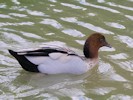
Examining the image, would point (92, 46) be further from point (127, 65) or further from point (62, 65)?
point (62, 65)

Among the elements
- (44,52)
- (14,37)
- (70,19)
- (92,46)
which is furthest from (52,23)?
(44,52)

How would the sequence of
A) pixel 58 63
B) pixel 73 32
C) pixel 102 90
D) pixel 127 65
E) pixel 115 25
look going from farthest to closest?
pixel 115 25, pixel 73 32, pixel 127 65, pixel 58 63, pixel 102 90

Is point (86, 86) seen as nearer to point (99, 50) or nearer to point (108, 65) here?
point (108, 65)

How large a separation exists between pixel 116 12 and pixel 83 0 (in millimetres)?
1163

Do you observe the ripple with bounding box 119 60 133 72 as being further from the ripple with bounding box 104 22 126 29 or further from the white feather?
the ripple with bounding box 104 22 126 29

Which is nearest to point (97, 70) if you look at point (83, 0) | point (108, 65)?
point (108, 65)

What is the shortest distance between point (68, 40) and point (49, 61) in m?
1.65

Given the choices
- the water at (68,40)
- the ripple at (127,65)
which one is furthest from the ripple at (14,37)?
the ripple at (127,65)

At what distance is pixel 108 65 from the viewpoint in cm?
920

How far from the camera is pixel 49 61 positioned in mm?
8570

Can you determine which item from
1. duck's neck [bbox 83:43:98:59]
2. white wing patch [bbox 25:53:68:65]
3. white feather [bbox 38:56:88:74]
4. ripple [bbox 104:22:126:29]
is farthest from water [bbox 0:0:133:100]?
white wing patch [bbox 25:53:68:65]

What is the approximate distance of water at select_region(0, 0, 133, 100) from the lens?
8094 millimetres

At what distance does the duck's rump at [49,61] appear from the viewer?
333 inches

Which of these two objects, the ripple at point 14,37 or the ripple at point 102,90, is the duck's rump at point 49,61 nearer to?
the ripple at point 102,90
